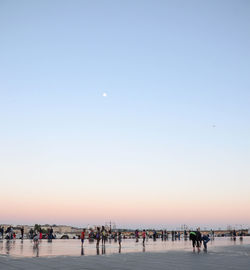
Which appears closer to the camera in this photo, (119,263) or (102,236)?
(119,263)

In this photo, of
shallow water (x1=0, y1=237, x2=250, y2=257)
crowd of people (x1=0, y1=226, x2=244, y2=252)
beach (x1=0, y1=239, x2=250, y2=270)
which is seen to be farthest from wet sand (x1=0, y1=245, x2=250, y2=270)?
crowd of people (x1=0, y1=226, x2=244, y2=252)

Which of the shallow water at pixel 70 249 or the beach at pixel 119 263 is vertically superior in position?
the beach at pixel 119 263

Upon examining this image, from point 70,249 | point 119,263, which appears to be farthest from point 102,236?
point 119,263

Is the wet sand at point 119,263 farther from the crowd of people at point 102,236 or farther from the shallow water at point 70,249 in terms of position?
the crowd of people at point 102,236

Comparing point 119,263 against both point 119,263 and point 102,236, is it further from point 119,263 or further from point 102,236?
point 102,236

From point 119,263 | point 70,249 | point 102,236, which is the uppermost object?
point 119,263

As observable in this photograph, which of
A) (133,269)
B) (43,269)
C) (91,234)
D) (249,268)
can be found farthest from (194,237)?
(91,234)

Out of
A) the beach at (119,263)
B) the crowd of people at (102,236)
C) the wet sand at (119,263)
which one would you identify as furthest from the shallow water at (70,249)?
the wet sand at (119,263)

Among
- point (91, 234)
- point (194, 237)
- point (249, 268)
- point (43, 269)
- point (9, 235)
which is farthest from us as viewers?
point (91, 234)

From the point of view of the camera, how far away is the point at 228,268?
15.1 m

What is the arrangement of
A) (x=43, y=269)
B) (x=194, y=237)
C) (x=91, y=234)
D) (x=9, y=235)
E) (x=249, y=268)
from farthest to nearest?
(x=91, y=234), (x=9, y=235), (x=194, y=237), (x=249, y=268), (x=43, y=269)

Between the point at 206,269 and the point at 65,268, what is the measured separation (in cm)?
670

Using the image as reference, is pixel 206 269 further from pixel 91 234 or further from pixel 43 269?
pixel 91 234

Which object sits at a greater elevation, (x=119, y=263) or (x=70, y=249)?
(x=119, y=263)
